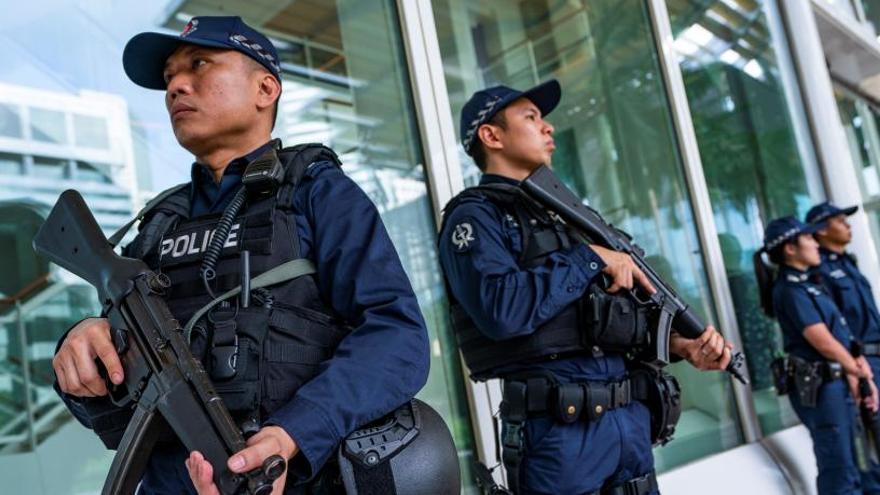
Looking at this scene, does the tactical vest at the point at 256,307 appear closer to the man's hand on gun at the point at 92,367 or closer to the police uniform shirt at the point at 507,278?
the man's hand on gun at the point at 92,367

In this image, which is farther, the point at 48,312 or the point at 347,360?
the point at 48,312

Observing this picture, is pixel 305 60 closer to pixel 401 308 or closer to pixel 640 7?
pixel 401 308

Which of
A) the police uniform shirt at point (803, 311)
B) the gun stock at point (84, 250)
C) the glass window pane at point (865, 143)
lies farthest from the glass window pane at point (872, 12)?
the gun stock at point (84, 250)

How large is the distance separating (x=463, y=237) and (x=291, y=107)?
0.95 m

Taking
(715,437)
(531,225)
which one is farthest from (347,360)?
(715,437)

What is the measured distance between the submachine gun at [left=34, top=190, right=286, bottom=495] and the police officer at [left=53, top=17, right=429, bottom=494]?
2cm

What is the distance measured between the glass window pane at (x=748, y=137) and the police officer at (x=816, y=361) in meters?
0.47

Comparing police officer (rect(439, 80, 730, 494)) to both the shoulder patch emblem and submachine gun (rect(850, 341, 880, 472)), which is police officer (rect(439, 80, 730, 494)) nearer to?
the shoulder patch emblem

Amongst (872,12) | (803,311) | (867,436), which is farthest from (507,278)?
(872,12)

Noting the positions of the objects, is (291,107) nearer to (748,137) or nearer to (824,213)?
(824,213)

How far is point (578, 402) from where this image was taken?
176 centimetres

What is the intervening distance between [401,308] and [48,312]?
1238 mm

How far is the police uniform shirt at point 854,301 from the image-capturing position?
3855 mm

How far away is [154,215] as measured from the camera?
126 centimetres
